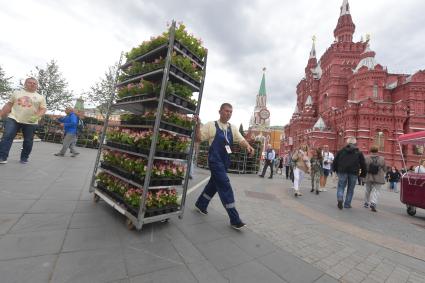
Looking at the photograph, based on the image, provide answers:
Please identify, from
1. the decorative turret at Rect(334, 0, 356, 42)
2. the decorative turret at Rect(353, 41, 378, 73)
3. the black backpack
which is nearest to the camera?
the black backpack

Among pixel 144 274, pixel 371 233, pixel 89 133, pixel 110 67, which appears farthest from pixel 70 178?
pixel 110 67

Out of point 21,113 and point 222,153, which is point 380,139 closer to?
point 222,153

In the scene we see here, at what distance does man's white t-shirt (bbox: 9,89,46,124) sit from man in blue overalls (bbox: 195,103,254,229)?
5.00m

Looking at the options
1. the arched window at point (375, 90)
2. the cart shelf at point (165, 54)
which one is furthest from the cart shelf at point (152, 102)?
the arched window at point (375, 90)

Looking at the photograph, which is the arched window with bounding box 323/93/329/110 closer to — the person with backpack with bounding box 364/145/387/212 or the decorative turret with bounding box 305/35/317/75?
the decorative turret with bounding box 305/35/317/75

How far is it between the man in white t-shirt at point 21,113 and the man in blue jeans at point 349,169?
8.70m

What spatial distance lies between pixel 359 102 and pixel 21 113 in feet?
139

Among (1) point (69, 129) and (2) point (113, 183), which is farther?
(1) point (69, 129)

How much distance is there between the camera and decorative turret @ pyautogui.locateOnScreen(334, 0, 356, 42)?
153 feet

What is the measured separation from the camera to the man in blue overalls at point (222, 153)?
11.9 feet

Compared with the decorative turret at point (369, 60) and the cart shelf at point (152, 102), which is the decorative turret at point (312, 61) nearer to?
the decorative turret at point (369, 60)

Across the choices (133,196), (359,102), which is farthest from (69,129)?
(359,102)

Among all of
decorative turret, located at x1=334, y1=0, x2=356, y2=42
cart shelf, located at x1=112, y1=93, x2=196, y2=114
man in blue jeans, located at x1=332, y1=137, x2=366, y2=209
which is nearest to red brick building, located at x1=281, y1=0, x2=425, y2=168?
decorative turret, located at x1=334, y1=0, x2=356, y2=42

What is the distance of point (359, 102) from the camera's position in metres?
36.9
